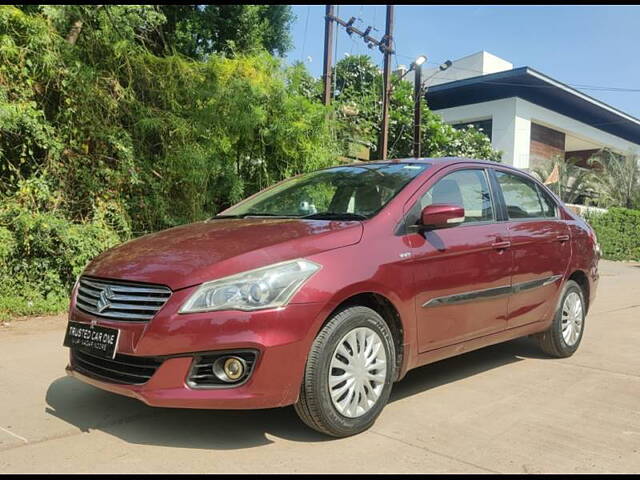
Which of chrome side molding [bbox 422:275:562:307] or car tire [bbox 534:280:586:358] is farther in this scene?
car tire [bbox 534:280:586:358]

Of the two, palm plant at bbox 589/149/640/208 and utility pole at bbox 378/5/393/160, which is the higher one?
utility pole at bbox 378/5/393/160

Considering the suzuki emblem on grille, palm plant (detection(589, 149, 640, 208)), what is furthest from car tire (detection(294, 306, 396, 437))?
palm plant (detection(589, 149, 640, 208))

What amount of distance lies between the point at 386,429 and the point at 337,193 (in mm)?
1751

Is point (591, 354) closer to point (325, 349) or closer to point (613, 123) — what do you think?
point (325, 349)

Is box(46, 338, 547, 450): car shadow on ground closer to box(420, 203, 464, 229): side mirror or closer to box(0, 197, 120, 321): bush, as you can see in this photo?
box(420, 203, 464, 229): side mirror

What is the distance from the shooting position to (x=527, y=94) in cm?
2750

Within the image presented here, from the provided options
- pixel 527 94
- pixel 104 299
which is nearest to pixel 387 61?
pixel 527 94

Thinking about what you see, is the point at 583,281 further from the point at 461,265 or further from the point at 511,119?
the point at 511,119

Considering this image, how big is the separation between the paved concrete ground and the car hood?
3.08 feet

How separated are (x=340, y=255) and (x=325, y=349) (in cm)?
54

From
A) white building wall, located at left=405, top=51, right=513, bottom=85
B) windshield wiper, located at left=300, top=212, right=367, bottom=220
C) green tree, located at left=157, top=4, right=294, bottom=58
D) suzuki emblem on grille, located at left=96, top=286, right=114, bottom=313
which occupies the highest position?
white building wall, located at left=405, top=51, right=513, bottom=85

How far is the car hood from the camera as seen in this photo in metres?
3.18

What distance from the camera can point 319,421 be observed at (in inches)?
128

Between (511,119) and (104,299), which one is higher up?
(511,119)
